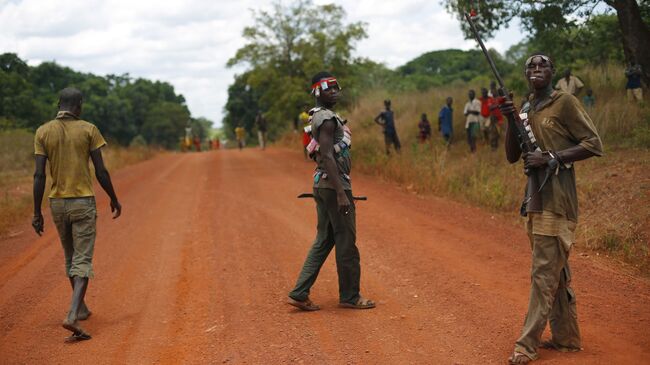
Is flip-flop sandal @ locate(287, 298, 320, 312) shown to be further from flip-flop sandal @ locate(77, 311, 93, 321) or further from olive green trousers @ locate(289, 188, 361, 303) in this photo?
flip-flop sandal @ locate(77, 311, 93, 321)

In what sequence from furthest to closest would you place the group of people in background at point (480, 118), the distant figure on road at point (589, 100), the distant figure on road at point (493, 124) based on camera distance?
the group of people in background at point (480, 118) → the distant figure on road at point (589, 100) → the distant figure on road at point (493, 124)

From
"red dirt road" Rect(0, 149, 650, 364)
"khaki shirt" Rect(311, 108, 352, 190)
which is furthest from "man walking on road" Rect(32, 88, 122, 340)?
"khaki shirt" Rect(311, 108, 352, 190)

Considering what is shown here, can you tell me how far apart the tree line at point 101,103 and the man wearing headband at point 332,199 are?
17950 mm

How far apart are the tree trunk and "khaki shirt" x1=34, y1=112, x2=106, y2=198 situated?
12.9 meters

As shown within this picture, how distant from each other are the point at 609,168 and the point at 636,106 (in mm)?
3562

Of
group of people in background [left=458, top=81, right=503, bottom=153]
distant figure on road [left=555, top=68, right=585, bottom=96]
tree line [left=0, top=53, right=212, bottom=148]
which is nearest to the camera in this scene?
distant figure on road [left=555, top=68, right=585, bottom=96]

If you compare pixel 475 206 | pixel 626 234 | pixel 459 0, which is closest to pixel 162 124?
pixel 459 0

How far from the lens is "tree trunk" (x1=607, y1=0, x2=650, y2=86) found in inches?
595

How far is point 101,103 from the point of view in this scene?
165 ft

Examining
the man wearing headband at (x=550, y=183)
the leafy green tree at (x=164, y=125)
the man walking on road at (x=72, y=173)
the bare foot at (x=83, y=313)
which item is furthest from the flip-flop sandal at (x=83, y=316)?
the leafy green tree at (x=164, y=125)

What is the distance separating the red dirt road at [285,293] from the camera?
5.16 meters

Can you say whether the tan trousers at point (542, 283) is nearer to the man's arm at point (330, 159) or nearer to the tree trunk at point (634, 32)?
the man's arm at point (330, 159)

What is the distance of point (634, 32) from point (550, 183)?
12.4m

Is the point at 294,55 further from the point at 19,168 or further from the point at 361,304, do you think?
the point at 361,304
